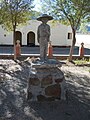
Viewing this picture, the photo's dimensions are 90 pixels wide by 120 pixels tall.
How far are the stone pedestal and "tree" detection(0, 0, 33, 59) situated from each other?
337 inches

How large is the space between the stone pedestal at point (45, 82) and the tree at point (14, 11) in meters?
8.56

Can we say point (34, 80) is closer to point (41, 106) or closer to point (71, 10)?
point (41, 106)

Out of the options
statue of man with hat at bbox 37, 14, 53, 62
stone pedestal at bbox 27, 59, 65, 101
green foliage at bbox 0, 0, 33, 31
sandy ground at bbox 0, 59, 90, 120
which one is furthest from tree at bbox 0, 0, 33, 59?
stone pedestal at bbox 27, 59, 65, 101

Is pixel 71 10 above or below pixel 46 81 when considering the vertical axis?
above

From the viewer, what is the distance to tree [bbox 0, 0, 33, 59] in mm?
14913

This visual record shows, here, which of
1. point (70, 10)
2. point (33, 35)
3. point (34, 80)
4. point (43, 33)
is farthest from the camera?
point (33, 35)

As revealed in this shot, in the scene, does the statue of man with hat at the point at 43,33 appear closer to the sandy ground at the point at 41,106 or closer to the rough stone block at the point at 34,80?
the rough stone block at the point at 34,80

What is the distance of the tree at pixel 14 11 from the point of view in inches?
587

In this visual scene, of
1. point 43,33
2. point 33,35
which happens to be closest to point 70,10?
point 43,33

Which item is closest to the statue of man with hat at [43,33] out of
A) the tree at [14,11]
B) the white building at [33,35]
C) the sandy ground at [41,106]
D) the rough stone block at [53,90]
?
the rough stone block at [53,90]

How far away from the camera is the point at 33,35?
34.0 m

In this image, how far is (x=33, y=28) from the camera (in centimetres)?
3316

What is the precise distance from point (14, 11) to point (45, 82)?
31.2 ft

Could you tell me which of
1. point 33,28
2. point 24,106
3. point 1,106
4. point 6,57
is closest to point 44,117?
point 24,106
